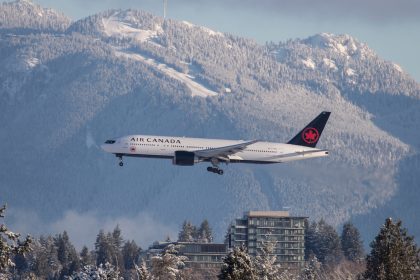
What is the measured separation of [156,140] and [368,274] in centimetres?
7539

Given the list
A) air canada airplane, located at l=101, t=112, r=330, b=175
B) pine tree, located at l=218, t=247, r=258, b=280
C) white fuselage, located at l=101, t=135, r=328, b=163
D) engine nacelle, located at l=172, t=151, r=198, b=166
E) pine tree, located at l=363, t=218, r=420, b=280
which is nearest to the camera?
pine tree, located at l=218, t=247, r=258, b=280

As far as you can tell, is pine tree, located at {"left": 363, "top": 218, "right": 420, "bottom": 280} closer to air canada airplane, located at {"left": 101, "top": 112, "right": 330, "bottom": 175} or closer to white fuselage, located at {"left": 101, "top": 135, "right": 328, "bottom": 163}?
air canada airplane, located at {"left": 101, "top": 112, "right": 330, "bottom": 175}

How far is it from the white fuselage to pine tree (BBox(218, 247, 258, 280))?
8624 cm

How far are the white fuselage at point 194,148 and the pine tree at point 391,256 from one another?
74779mm

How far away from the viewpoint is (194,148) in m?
189

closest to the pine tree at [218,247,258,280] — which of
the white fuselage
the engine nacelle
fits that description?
the engine nacelle

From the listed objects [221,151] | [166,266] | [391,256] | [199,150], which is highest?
[199,150]

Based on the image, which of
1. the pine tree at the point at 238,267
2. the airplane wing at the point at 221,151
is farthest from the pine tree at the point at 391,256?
the airplane wing at the point at 221,151

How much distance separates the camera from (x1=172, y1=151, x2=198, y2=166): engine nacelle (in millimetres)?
185875

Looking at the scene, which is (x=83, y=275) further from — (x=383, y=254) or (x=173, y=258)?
(x=383, y=254)

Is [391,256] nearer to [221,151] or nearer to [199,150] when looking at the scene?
[221,151]

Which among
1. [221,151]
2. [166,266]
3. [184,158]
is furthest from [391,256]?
[221,151]

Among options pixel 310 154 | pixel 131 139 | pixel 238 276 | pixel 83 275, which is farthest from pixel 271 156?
pixel 238 276

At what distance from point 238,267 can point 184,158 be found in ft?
280
